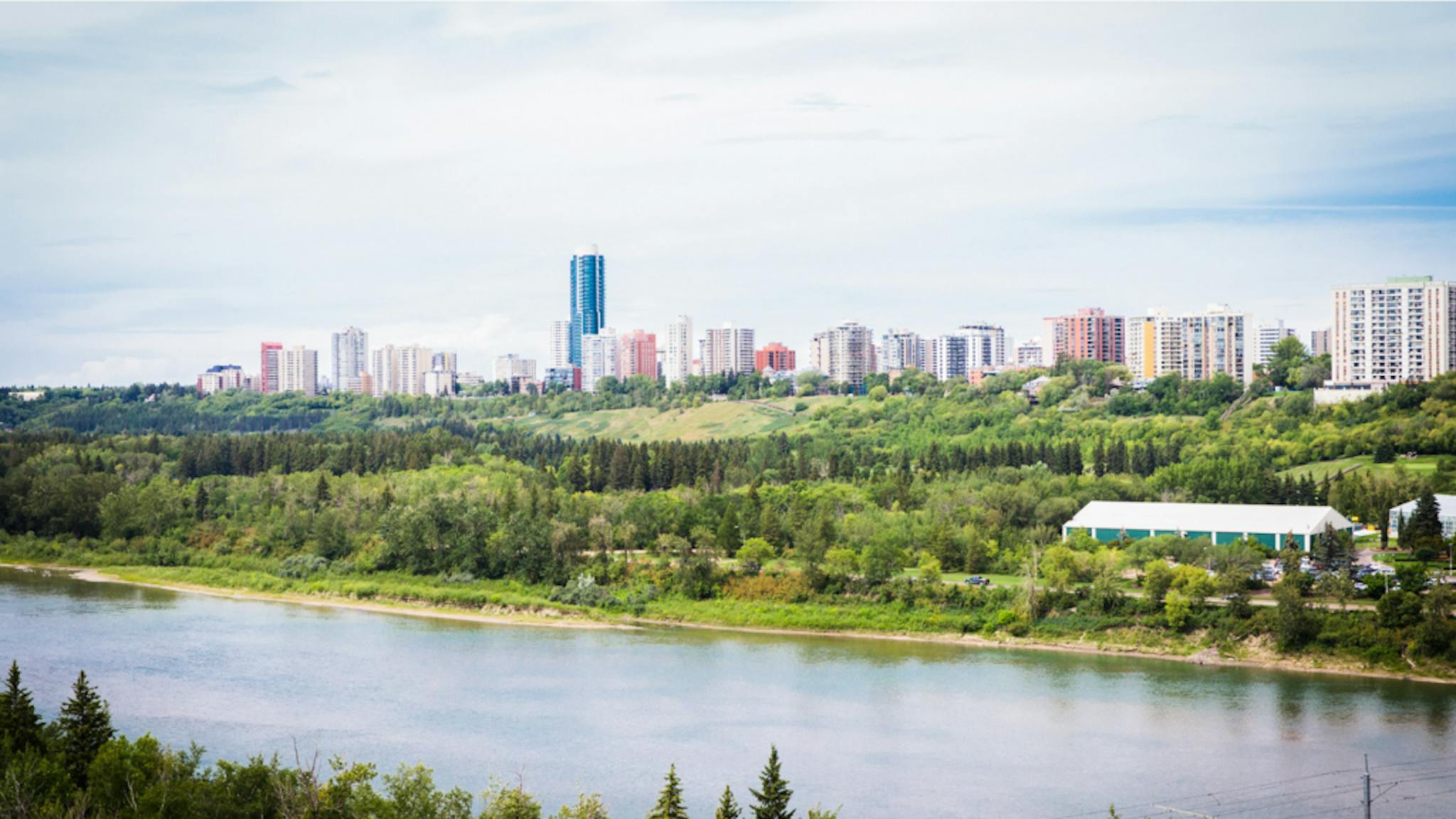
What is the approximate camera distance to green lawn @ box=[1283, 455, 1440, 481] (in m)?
25.9

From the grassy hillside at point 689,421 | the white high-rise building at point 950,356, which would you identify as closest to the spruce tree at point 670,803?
the grassy hillside at point 689,421

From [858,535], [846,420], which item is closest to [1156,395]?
[846,420]

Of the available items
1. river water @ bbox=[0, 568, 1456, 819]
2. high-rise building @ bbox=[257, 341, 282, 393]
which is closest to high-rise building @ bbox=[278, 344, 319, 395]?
high-rise building @ bbox=[257, 341, 282, 393]

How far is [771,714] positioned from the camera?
15.1m

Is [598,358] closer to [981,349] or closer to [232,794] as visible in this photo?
[981,349]

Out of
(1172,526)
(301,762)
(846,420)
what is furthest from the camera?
(846,420)

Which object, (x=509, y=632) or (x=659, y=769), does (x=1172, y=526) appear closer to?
(x=509, y=632)

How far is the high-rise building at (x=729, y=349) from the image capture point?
6619 cm

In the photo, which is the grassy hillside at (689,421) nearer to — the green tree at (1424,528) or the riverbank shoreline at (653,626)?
the riverbank shoreline at (653,626)

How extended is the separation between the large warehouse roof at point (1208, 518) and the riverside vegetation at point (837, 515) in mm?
754

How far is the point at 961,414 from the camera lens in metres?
38.1

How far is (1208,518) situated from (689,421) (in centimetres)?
2644

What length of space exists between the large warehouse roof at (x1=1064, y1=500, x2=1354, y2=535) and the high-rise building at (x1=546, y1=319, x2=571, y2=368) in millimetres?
57715

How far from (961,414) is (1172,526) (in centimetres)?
1527
